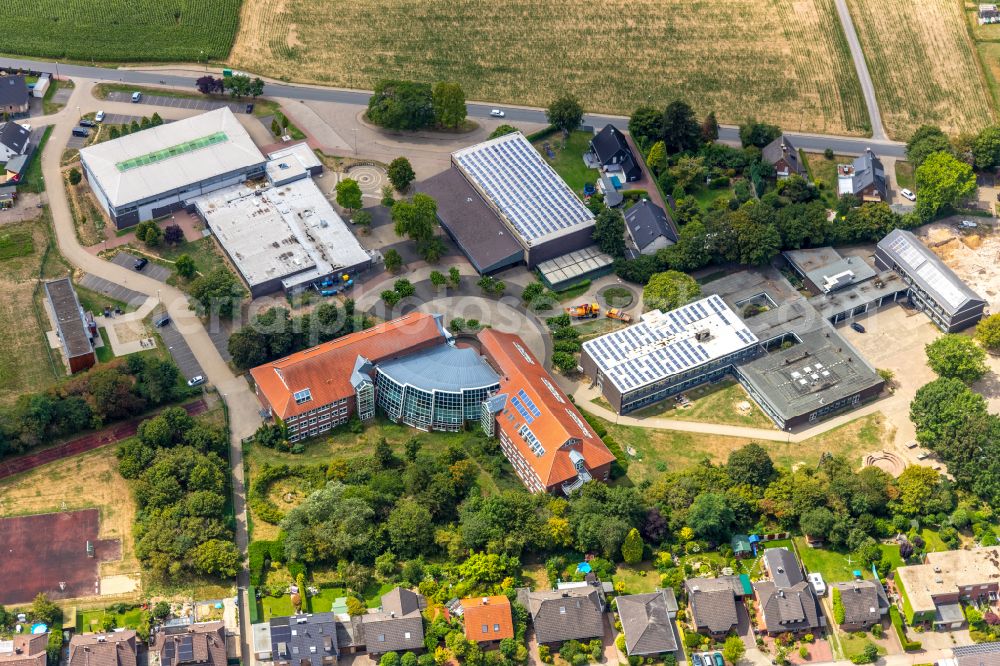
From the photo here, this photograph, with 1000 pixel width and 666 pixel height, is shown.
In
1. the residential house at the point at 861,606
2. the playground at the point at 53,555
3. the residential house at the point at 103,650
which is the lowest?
the residential house at the point at 861,606

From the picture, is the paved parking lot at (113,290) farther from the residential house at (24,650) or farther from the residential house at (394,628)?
the residential house at (394,628)

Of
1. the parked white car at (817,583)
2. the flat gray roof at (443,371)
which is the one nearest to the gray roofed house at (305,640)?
the flat gray roof at (443,371)

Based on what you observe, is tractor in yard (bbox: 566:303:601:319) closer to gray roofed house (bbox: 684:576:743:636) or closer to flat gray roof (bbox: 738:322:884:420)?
flat gray roof (bbox: 738:322:884:420)

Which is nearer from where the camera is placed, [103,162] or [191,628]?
[191,628]

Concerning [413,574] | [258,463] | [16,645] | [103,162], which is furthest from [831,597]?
[103,162]

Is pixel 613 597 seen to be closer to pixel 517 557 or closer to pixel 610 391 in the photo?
pixel 517 557

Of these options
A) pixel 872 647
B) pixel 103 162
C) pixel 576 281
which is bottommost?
pixel 872 647

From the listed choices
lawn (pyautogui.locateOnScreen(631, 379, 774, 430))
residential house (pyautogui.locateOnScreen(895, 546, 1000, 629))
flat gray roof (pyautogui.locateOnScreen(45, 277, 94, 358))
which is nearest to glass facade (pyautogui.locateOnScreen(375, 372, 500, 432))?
lawn (pyautogui.locateOnScreen(631, 379, 774, 430))
